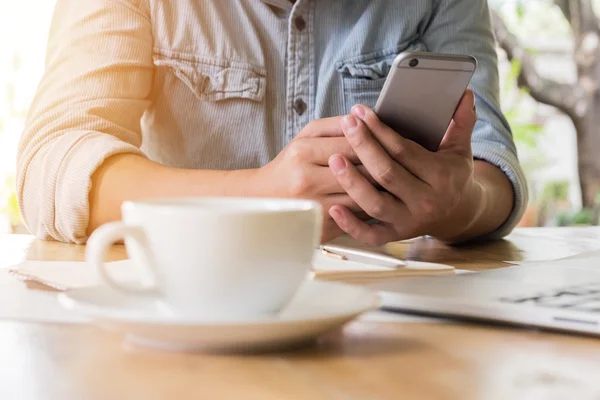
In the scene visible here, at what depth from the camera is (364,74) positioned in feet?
4.44

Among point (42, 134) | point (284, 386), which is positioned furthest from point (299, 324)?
point (42, 134)

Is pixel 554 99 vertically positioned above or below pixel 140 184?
above

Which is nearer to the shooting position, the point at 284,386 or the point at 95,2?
the point at 284,386

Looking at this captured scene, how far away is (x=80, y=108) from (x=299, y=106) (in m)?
0.38

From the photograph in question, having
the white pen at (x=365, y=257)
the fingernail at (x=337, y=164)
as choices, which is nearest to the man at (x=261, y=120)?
the fingernail at (x=337, y=164)

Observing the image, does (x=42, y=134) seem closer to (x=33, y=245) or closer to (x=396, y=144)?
(x=33, y=245)

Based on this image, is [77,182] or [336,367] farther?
[77,182]

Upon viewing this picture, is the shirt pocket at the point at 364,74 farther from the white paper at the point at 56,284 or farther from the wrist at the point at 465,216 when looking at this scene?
the white paper at the point at 56,284

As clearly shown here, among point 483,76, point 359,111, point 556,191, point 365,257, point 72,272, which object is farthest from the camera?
point 556,191

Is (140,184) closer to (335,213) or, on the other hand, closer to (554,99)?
(335,213)

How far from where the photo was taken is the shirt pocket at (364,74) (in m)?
1.35

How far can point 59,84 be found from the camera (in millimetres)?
1203

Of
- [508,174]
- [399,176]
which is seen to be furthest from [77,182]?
[508,174]

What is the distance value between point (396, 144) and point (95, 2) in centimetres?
63
